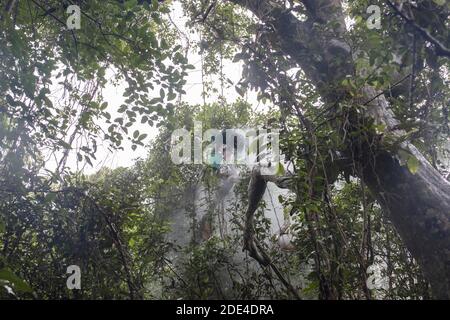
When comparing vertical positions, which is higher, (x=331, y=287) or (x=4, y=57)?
(x=4, y=57)

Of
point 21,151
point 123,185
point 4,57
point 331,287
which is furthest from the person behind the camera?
point 123,185

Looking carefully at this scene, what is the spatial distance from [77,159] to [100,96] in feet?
2.31

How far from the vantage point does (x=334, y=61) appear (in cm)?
238

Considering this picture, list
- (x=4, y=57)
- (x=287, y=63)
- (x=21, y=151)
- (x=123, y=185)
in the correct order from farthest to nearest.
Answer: (x=123, y=185) < (x=287, y=63) < (x=21, y=151) < (x=4, y=57)

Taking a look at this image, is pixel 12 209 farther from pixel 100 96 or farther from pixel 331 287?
pixel 331 287

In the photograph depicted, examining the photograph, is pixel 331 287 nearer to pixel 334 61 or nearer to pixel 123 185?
pixel 334 61

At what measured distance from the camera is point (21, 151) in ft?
7.43

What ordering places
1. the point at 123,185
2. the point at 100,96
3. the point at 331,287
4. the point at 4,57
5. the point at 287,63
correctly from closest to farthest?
the point at 331,287, the point at 4,57, the point at 287,63, the point at 100,96, the point at 123,185

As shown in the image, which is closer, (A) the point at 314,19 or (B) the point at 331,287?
(B) the point at 331,287
